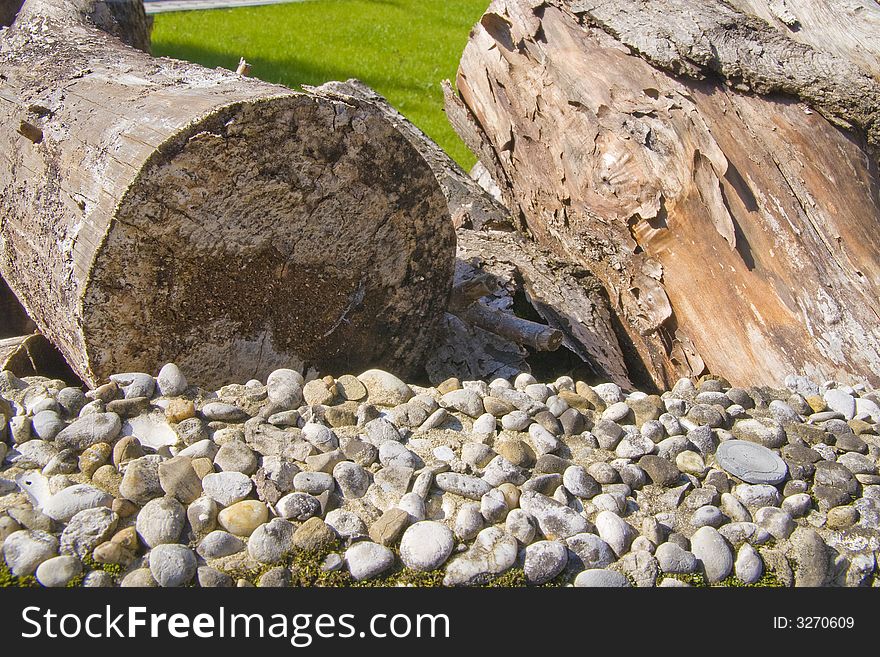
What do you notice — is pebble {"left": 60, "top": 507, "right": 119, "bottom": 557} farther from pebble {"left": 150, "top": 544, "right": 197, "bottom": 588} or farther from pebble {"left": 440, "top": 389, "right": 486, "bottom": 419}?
pebble {"left": 440, "top": 389, "right": 486, "bottom": 419}

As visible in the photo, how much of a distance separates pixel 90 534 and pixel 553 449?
1.04 m

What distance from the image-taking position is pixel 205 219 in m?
2.01

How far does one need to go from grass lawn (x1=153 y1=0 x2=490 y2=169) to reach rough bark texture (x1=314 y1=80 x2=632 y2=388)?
2494 millimetres

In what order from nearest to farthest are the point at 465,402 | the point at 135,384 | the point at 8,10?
the point at 135,384, the point at 465,402, the point at 8,10

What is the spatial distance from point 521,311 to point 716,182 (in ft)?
3.30

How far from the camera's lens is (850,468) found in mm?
1974

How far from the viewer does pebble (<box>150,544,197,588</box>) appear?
58.0 inches

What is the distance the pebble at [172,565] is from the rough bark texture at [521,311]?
1.35 metres

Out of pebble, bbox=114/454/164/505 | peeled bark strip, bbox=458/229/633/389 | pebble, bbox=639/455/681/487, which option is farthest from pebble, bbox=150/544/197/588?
peeled bark strip, bbox=458/229/633/389

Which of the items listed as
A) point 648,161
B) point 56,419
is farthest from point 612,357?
point 56,419

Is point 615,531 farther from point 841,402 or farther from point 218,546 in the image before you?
point 841,402

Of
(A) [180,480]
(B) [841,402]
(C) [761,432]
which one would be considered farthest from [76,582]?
(B) [841,402]
